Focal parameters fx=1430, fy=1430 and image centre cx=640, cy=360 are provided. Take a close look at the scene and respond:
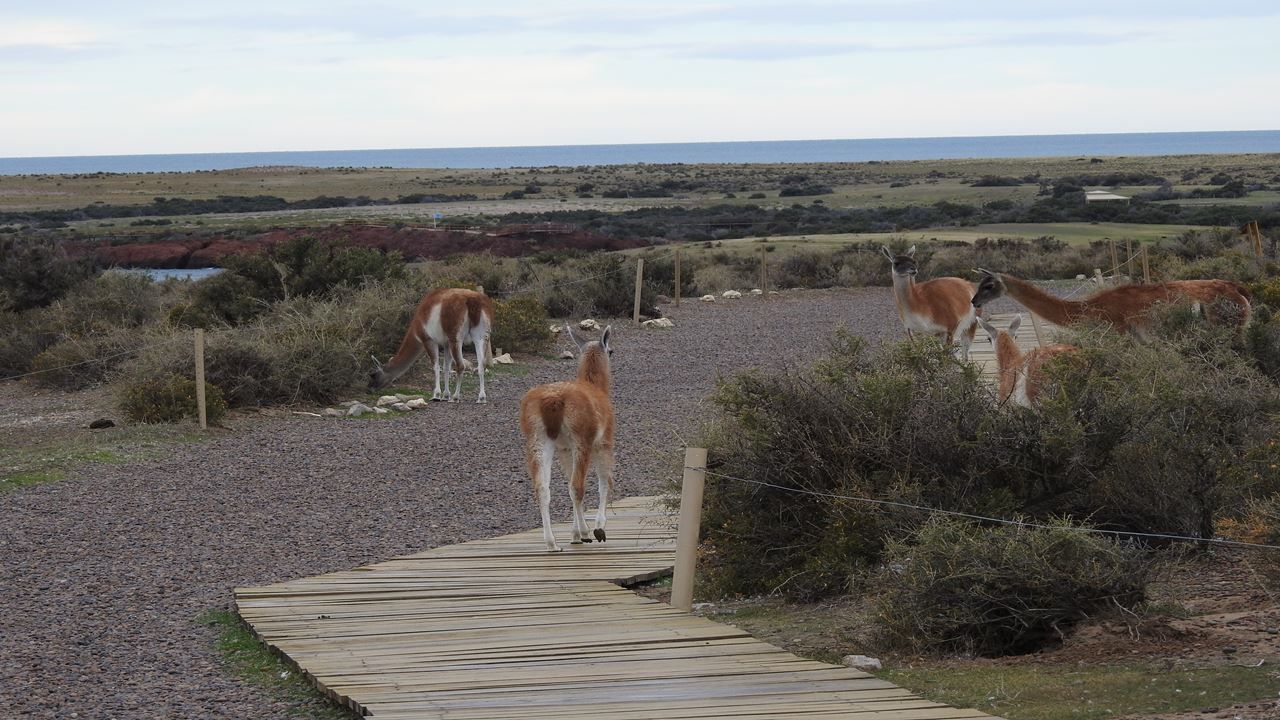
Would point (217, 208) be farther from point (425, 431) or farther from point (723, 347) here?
point (425, 431)

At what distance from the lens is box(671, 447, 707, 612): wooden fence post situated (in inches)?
313

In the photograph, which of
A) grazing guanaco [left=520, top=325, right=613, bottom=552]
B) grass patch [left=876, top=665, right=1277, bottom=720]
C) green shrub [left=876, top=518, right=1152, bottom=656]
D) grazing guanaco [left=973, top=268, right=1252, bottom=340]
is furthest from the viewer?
grazing guanaco [left=973, top=268, right=1252, bottom=340]

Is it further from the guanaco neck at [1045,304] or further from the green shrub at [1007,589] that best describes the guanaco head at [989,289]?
the green shrub at [1007,589]

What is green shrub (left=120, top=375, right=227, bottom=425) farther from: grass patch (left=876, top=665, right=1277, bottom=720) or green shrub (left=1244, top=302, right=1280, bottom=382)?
grass patch (left=876, top=665, right=1277, bottom=720)

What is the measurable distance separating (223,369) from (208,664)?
10.7m

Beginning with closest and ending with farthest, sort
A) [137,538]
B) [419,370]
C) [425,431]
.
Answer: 1. [137,538]
2. [425,431]
3. [419,370]

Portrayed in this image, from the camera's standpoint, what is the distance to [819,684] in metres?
6.41

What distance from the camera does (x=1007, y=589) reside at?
7191 millimetres

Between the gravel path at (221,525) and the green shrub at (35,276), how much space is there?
11.7m

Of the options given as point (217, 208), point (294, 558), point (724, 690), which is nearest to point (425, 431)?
point (294, 558)

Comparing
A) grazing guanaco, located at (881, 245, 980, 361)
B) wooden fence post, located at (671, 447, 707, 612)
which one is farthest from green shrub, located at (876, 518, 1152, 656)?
grazing guanaco, located at (881, 245, 980, 361)

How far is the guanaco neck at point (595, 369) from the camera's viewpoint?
10484 mm

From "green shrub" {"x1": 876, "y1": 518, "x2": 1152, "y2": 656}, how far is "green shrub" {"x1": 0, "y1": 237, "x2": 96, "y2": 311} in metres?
23.7

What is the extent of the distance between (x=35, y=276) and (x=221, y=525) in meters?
18.0
